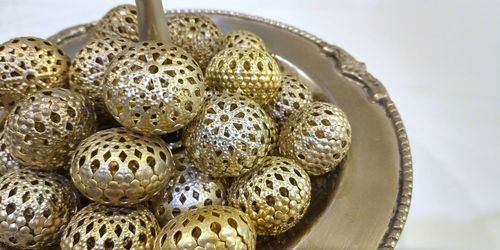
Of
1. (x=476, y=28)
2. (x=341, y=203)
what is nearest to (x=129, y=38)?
(x=341, y=203)

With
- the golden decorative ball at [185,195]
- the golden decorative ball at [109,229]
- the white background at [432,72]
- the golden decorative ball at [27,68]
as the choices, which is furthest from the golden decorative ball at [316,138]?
the white background at [432,72]

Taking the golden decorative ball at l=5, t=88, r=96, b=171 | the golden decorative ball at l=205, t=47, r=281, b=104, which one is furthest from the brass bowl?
the golden decorative ball at l=5, t=88, r=96, b=171

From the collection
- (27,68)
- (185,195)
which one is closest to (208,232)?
(185,195)

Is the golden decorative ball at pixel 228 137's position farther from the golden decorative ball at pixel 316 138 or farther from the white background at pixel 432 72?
the white background at pixel 432 72

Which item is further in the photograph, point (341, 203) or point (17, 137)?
point (341, 203)

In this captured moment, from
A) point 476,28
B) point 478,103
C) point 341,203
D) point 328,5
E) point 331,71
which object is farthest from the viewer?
point 328,5

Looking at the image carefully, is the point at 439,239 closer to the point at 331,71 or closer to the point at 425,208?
the point at 425,208

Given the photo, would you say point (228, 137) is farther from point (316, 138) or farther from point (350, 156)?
point (350, 156)

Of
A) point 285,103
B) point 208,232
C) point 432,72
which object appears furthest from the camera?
point 432,72
